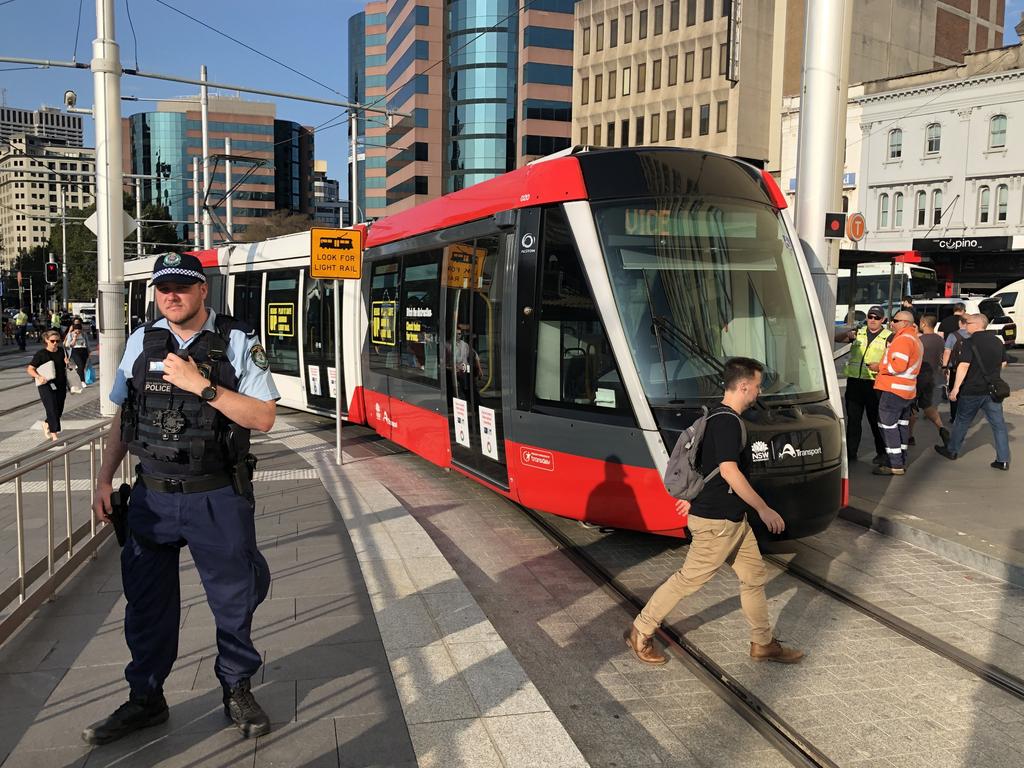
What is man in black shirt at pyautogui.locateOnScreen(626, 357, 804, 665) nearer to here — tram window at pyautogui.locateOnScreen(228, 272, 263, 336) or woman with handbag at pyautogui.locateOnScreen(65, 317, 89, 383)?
tram window at pyautogui.locateOnScreen(228, 272, 263, 336)

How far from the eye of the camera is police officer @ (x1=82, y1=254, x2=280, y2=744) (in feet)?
11.7

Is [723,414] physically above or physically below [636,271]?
below

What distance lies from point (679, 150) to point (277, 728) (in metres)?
4.89

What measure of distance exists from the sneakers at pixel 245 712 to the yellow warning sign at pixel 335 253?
7243mm

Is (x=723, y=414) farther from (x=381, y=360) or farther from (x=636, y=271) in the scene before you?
(x=381, y=360)

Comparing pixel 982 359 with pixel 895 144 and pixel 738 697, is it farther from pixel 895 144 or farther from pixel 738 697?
pixel 895 144

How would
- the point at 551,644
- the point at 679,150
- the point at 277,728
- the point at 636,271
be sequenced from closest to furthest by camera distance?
Answer: 1. the point at 277,728
2. the point at 551,644
3. the point at 636,271
4. the point at 679,150

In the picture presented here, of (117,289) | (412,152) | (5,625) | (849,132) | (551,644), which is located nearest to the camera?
(5,625)

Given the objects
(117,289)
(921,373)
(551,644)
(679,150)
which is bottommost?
(551,644)

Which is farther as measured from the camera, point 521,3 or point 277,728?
point 521,3

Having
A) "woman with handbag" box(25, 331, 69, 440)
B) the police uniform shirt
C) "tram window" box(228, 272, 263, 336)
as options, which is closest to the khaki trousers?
the police uniform shirt

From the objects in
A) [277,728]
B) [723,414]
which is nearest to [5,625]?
[277,728]

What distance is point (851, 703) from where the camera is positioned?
442 cm

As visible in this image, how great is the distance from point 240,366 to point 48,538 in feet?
9.13
